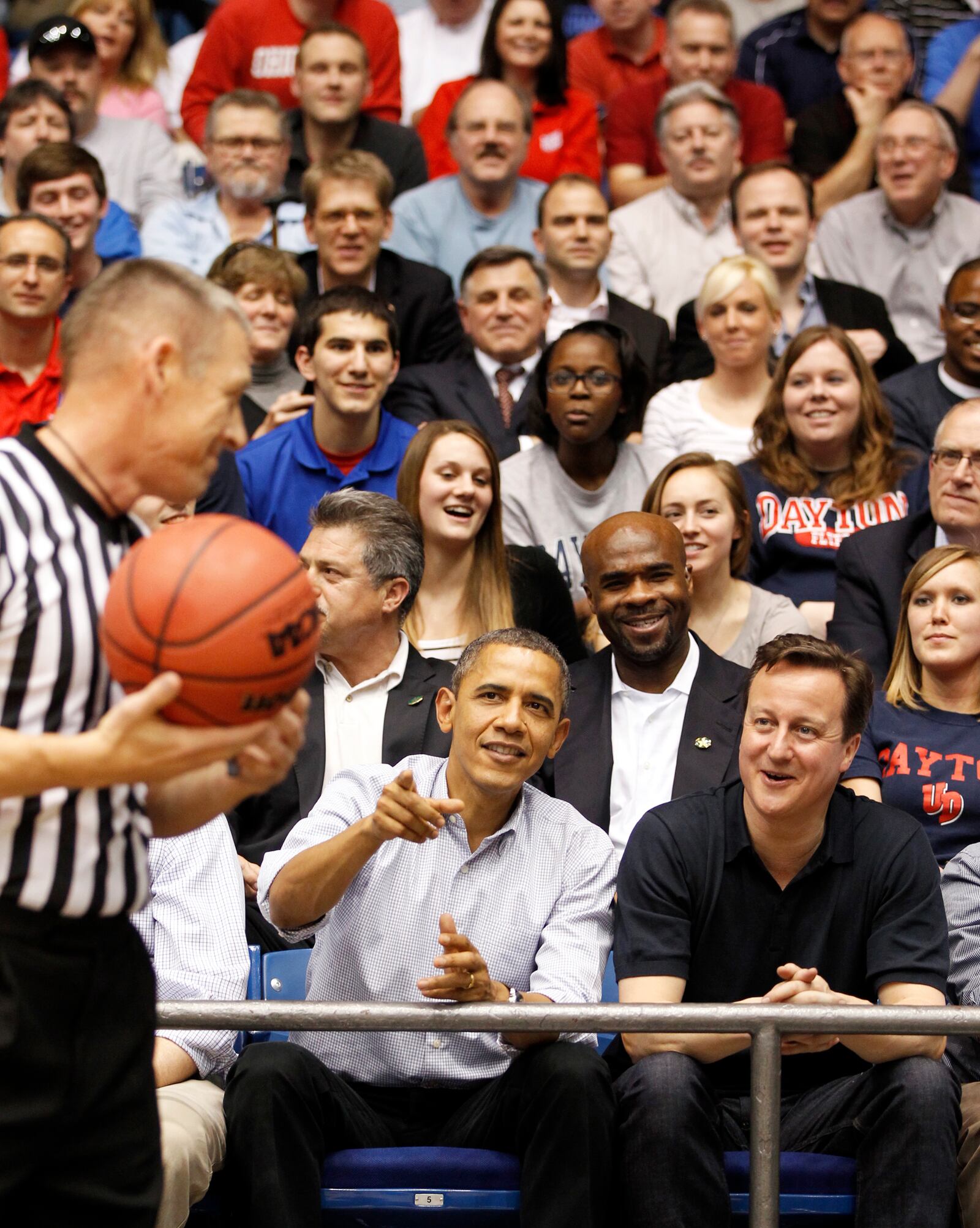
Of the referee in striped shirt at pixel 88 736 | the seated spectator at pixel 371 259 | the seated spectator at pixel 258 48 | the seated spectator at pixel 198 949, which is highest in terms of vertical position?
the seated spectator at pixel 258 48

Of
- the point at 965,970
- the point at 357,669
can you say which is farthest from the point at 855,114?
the point at 965,970

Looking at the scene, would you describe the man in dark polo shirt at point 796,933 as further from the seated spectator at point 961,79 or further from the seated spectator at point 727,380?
the seated spectator at point 961,79

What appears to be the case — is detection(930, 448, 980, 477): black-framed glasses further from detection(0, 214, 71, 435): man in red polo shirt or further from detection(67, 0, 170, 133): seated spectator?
detection(67, 0, 170, 133): seated spectator

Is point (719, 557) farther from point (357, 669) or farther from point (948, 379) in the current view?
point (948, 379)

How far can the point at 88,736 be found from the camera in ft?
6.63

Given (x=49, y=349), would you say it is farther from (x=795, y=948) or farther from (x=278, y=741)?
(x=278, y=741)

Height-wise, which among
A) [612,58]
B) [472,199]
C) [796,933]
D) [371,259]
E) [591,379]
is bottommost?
[796,933]

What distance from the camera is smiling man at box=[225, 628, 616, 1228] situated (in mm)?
3334

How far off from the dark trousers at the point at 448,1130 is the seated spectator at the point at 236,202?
430cm

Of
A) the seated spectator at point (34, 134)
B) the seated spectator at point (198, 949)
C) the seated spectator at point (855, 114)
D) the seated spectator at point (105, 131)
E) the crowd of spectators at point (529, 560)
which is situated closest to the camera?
the crowd of spectators at point (529, 560)

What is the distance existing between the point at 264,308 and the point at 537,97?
2635 mm

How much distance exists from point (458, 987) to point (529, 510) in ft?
9.13

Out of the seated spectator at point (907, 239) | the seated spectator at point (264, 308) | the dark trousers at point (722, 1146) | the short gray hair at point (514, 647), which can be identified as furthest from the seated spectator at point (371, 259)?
the dark trousers at point (722, 1146)

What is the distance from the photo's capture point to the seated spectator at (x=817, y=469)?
5.56 meters
